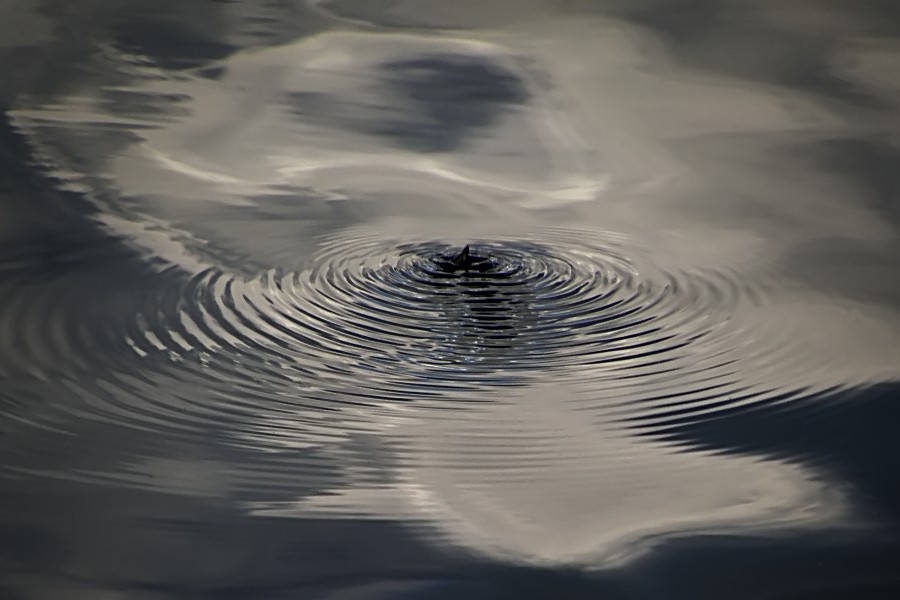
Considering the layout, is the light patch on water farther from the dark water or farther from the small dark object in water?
the small dark object in water

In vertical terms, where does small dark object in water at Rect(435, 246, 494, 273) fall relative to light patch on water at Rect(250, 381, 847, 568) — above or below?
above

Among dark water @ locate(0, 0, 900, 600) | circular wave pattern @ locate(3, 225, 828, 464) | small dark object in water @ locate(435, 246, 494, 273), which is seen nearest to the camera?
dark water @ locate(0, 0, 900, 600)

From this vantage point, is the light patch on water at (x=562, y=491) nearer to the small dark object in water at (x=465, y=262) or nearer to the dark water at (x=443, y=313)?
the dark water at (x=443, y=313)

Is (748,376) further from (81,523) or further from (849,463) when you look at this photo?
(81,523)

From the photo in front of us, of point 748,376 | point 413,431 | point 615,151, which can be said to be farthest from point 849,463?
point 615,151

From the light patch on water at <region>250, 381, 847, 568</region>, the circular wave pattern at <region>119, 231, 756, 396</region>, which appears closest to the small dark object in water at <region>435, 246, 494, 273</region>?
the circular wave pattern at <region>119, 231, 756, 396</region>

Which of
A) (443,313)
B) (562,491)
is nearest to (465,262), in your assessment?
(443,313)
